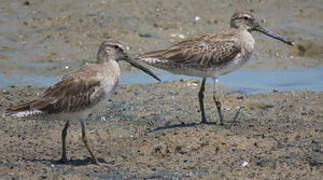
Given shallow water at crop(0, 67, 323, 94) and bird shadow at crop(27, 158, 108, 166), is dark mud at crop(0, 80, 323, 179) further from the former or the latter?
shallow water at crop(0, 67, 323, 94)

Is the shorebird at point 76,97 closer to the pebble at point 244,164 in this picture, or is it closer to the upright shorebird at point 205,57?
the upright shorebird at point 205,57

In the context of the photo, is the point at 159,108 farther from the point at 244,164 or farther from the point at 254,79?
the point at 244,164

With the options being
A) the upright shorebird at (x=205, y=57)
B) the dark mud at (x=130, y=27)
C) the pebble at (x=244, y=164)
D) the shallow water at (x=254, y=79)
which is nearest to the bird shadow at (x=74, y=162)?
the pebble at (x=244, y=164)

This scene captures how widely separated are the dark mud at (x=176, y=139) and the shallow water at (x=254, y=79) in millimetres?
639

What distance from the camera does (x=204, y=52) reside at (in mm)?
10000

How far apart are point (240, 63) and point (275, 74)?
3.03 m

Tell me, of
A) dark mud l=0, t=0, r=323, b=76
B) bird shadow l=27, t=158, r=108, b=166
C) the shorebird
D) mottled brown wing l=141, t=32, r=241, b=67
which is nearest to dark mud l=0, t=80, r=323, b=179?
bird shadow l=27, t=158, r=108, b=166

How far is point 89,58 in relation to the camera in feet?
44.0

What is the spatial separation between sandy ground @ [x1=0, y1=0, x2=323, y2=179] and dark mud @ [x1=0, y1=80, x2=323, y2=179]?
0.01 m

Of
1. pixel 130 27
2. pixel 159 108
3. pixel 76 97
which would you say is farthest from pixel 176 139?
pixel 130 27

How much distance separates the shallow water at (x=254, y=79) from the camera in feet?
40.4

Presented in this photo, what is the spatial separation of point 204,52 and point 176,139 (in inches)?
53.4

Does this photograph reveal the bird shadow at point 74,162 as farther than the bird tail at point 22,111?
Yes

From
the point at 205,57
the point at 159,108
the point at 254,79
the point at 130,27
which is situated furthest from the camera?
the point at 130,27
